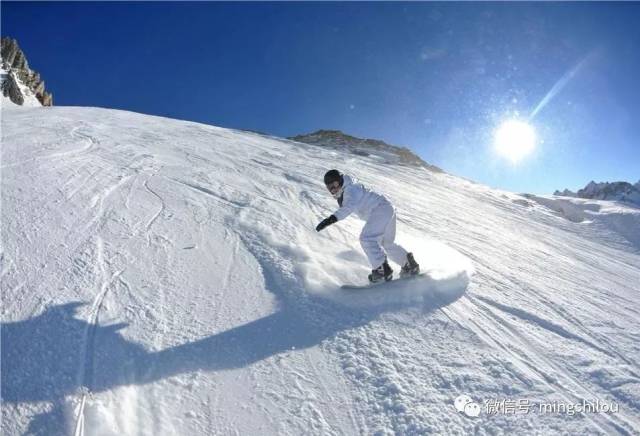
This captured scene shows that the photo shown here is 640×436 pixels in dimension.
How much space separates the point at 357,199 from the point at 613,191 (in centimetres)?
7080

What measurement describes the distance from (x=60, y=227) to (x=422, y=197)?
1025 centimetres

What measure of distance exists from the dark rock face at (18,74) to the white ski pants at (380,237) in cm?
4278

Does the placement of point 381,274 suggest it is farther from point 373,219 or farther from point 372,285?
point 373,219

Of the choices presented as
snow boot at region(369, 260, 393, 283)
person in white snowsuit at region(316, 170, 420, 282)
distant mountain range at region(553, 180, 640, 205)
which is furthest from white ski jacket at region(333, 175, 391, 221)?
distant mountain range at region(553, 180, 640, 205)

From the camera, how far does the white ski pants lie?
4.80m

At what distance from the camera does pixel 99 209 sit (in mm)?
5961

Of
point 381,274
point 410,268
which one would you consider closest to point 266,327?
point 381,274

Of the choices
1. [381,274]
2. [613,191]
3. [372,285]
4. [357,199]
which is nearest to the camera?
[372,285]

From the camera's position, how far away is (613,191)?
60.5 meters

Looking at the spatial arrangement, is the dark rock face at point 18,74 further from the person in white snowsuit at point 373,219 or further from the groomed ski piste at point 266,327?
the person in white snowsuit at point 373,219

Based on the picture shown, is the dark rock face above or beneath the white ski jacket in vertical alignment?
above

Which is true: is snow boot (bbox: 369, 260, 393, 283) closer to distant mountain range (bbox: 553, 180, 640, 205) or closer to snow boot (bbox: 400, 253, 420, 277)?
snow boot (bbox: 400, 253, 420, 277)

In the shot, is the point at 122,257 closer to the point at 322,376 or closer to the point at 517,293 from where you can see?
the point at 322,376

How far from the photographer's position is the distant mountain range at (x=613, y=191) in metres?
55.7
